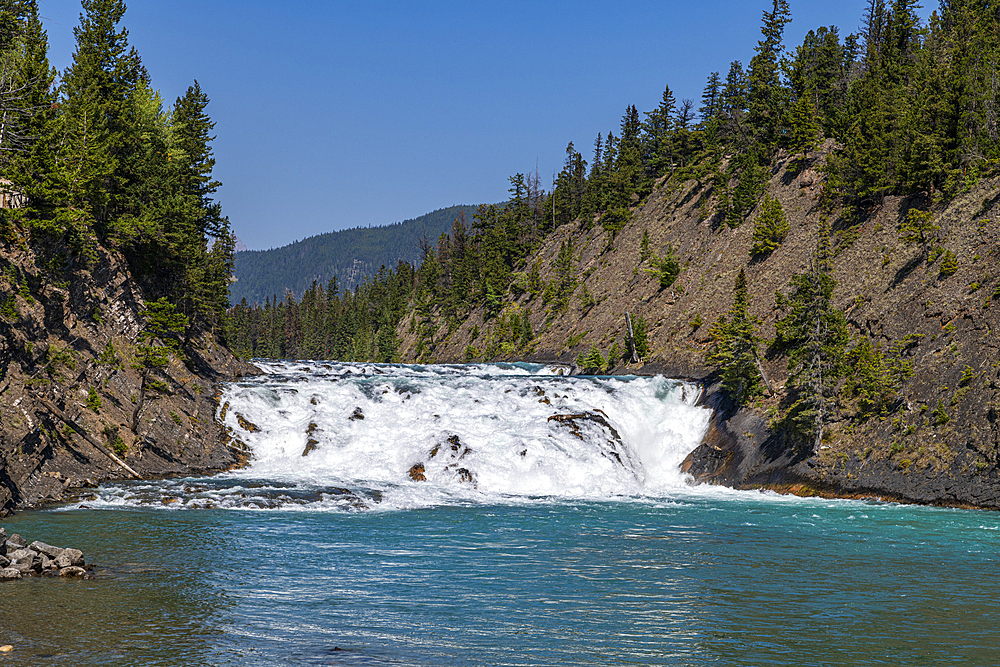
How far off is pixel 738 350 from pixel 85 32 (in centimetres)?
4219

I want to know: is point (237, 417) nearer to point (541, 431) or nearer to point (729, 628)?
point (541, 431)

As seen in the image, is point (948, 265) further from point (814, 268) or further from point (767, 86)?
point (767, 86)

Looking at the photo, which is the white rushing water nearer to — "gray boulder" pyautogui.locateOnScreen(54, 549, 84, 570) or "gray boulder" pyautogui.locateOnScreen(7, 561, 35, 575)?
"gray boulder" pyautogui.locateOnScreen(54, 549, 84, 570)

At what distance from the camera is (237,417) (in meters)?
37.2

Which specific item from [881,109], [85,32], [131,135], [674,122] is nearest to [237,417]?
[131,135]

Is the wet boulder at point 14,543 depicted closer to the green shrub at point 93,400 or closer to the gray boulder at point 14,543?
→ the gray boulder at point 14,543

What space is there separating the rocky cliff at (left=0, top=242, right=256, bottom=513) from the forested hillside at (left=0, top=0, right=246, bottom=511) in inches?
2.5

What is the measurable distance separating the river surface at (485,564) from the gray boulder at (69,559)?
65cm

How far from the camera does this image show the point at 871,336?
35.2m

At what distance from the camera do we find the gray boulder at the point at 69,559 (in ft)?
50.6


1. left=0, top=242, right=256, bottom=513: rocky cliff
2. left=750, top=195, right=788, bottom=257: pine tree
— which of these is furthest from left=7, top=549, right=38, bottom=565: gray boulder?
left=750, top=195, right=788, bottom=257: pine tree

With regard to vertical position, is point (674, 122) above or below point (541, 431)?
above

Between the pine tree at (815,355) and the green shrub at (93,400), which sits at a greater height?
the pine tree at (815,355)

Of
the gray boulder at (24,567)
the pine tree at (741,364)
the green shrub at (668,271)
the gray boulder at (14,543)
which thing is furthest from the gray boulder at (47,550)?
the green shrub at (668,271)
